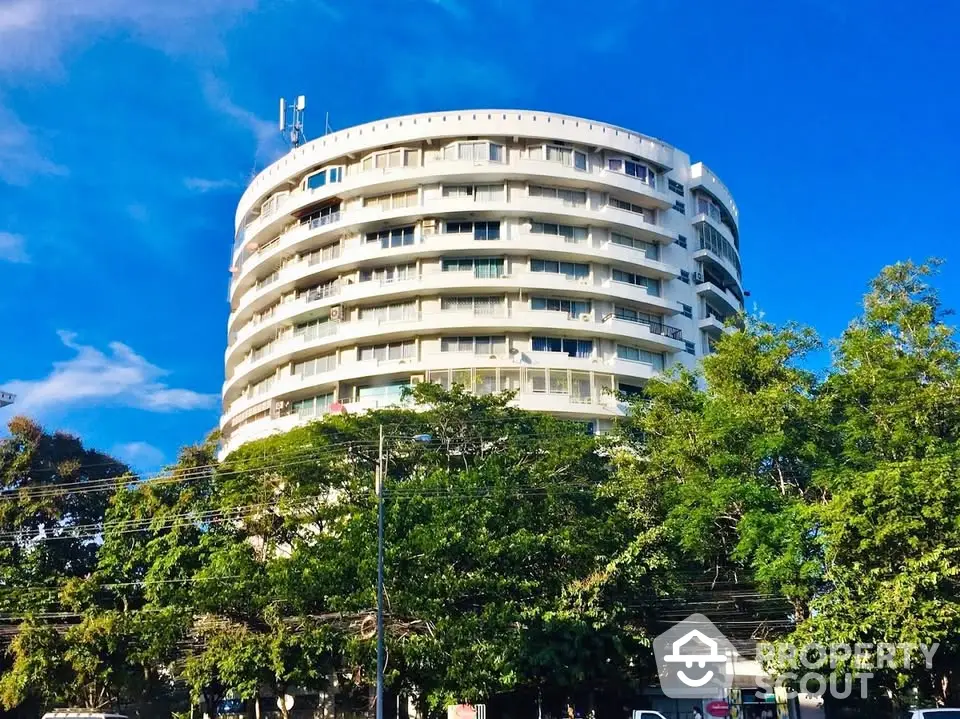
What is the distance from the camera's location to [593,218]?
4309cm

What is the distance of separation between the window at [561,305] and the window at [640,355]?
2390mm

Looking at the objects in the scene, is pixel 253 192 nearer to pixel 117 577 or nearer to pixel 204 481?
pixel 204 481

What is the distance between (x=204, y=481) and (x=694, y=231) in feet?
89.1

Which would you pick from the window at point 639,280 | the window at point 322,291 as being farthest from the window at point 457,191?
the window at point 639,280

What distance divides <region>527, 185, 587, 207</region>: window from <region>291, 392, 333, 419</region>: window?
13.3 meters

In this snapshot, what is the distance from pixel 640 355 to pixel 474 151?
39.7 ft

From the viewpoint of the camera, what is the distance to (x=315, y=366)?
43.6m

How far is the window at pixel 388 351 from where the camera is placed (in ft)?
137

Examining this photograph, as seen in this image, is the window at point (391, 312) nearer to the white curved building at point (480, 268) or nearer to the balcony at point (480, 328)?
the white curved building at point (480, 268)

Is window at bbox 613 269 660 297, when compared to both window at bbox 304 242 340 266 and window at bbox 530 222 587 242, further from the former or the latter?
window at bbox 304 242 340 266

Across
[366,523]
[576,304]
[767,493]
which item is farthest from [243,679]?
[576,304]

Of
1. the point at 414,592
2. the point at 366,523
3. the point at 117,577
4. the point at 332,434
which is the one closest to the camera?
the point at 414,592

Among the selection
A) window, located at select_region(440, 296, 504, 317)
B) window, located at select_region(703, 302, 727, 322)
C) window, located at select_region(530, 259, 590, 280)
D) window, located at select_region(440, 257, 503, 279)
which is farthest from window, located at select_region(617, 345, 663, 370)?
window, located at select_region(440, 257, 503, 279)

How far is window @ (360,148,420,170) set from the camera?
143 ft
